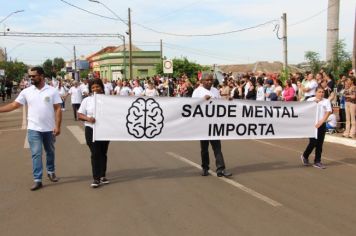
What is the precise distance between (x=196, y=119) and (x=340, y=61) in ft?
49.4

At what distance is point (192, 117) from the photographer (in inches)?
351

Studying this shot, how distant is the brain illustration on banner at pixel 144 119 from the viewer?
8.54m

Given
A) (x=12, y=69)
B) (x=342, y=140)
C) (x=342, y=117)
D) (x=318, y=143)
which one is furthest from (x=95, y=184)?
(x=12, y=69)

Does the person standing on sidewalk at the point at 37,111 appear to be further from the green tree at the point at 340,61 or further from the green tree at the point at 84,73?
the green tree at the point at 84,73

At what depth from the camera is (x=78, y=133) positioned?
15734mm

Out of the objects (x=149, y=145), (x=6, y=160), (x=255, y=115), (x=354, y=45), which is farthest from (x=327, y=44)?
(x=6, y=160)

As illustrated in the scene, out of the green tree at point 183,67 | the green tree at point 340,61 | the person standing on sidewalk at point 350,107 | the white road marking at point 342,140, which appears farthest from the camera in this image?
the green tree at point 183,67

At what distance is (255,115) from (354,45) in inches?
425

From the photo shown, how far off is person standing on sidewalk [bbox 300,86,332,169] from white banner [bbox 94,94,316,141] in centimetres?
12

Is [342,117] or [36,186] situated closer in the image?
[36,186]

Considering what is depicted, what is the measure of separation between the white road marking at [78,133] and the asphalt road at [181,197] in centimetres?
269

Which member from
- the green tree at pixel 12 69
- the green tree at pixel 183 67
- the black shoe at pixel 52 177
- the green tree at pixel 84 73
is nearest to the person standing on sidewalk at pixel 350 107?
the black shoe at pixel 52 177

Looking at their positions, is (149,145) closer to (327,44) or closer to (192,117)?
(192,117)

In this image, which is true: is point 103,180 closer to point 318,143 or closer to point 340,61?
point 318,143
